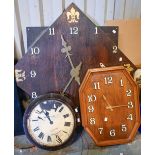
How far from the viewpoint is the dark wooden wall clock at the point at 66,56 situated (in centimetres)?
115

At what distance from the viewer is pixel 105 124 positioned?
4.01 ft

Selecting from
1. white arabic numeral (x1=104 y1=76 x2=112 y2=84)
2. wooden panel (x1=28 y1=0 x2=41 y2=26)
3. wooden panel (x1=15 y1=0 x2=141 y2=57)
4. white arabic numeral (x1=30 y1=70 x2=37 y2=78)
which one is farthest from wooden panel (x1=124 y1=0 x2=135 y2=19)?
white arabic numeral (x1=30 y1=70 x2=37 y2=78)

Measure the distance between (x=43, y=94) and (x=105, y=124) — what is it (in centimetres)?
37

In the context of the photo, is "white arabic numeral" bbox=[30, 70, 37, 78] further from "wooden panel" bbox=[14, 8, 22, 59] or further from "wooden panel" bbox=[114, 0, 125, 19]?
"wooden panel" bbox=[114, 0, 125, 19]

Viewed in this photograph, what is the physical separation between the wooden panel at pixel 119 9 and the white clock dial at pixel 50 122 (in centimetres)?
56

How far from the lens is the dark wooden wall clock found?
45.3 inches

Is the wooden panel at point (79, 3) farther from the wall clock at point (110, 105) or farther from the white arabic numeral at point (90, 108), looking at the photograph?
the white arabic numeral at point (90, 108)

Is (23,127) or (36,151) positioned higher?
(23,127)

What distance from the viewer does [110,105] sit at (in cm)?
121

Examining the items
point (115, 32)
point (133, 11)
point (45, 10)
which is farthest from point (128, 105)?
point (45, 10)
